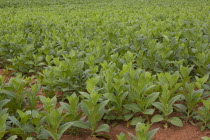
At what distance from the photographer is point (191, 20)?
26.6ft

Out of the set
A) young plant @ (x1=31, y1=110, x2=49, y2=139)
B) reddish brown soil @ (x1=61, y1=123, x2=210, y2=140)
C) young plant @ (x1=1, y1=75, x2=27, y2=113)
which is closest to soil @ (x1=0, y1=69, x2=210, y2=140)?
reddish brown soil @ (x1=61, y1=123, x2=210, y2=140)

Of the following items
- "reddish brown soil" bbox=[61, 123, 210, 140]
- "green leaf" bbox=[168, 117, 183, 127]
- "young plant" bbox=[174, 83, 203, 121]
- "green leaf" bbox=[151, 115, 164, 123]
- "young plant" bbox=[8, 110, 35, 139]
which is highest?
"young plant" bbox=[8, 110, 35, 139]

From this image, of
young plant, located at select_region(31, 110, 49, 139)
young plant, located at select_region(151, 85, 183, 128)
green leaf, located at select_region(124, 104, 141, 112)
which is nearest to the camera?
young plant, located at select_region(31, 110, 49, 139)

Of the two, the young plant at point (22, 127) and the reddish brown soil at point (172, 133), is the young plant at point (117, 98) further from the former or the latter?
the young plant at point (22, 127)

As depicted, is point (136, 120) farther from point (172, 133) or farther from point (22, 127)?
point (22, 127)

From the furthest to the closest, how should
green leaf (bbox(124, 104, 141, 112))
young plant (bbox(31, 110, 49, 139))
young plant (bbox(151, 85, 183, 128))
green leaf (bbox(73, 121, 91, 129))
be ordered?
green leaf (bbox(124, 104, 141, 112)) < young plant (bbox(151, 85, 183, 128)) < green leaf (bbox(73, 121, 91, 129)) < young plant (bbox(31, 110, 49, 139))

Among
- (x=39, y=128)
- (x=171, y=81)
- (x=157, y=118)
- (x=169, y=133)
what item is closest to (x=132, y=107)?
(x=157, y=118)

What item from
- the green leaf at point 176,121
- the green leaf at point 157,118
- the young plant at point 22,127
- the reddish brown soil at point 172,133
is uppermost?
the young plant at point 22,127

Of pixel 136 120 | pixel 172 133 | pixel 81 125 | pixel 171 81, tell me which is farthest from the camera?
pixel 171 81

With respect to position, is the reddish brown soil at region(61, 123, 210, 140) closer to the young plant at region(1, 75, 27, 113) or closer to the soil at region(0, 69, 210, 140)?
the soil at region(0, 69, 210, 140)

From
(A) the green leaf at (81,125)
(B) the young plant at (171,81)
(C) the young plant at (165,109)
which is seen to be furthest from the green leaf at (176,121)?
(A) the green leaf at (81,125)

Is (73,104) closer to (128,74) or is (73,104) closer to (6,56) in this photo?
(128,74)

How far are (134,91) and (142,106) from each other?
26 centimetres

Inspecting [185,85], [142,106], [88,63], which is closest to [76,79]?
[88,63]
